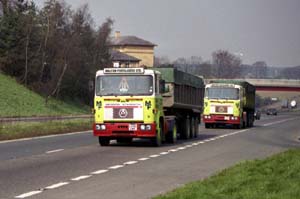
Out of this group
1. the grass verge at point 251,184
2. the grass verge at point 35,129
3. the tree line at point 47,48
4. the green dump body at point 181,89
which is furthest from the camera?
the tree line at point 47,48

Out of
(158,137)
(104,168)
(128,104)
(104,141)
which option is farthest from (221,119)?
(104,168)

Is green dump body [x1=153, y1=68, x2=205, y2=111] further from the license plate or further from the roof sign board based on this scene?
the license plate

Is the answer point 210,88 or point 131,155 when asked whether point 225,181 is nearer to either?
point 131,155

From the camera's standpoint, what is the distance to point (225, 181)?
1361 cm

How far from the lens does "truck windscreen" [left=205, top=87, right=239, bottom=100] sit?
4741 cm

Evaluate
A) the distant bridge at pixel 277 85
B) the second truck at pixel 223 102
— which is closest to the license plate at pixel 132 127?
the second truck at pixel 223 102

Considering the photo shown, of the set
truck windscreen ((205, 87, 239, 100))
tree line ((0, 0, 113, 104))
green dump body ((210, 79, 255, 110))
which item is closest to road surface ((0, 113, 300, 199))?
truck windscreen ((205, 87, 239, 100))

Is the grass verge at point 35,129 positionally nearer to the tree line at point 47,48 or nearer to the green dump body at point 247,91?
the green dump body at point 247,91

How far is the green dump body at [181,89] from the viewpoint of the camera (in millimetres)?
29641

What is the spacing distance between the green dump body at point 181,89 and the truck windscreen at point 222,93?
10157mm

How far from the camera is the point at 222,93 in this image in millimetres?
47625

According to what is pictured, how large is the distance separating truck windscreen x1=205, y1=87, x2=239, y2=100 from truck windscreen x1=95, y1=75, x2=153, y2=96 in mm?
22072

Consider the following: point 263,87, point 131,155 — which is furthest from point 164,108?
point 263,87

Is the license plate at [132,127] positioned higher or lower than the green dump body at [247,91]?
lower
